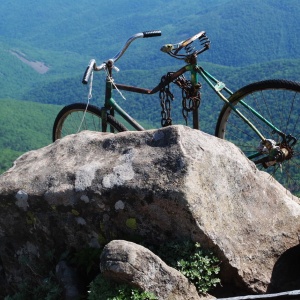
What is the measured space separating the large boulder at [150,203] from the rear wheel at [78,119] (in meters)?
1.63

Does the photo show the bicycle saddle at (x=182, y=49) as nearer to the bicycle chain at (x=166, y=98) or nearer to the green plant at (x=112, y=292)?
the bicycle chain at (x=166, y=98)

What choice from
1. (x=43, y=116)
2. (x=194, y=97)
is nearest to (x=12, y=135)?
(x=43, y=116)

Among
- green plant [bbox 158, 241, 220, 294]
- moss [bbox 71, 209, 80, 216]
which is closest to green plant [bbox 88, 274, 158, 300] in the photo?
green plant [bbox 158, 241, 220, 294]

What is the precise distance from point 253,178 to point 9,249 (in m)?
2.29

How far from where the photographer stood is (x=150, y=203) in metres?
4.50

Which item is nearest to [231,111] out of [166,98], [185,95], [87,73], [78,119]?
[185,95]

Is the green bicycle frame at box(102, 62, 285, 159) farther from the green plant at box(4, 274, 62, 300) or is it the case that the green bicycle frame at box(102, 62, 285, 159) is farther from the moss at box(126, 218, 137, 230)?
the green plant at box(4, 274, 62, 300)

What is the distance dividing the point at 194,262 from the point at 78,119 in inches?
149

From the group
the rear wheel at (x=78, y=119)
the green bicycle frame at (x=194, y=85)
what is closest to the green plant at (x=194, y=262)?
the green bicycle frame at (x=194, y=85)

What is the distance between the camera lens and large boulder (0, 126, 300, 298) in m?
4.48

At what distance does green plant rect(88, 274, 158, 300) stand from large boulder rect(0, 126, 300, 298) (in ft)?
1.84

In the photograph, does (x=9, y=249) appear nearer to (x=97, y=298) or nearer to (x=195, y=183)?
(x=97, y=298)

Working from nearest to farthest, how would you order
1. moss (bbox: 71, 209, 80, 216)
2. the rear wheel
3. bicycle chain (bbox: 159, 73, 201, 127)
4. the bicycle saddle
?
moss (bbox: 71, 209, 80, 216), the bicycle saddle, bicycle chain (bbox: 159, 73, 201, 127), the rear wheel

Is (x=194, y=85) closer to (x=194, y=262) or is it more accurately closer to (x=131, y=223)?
(x=131, y=223)
